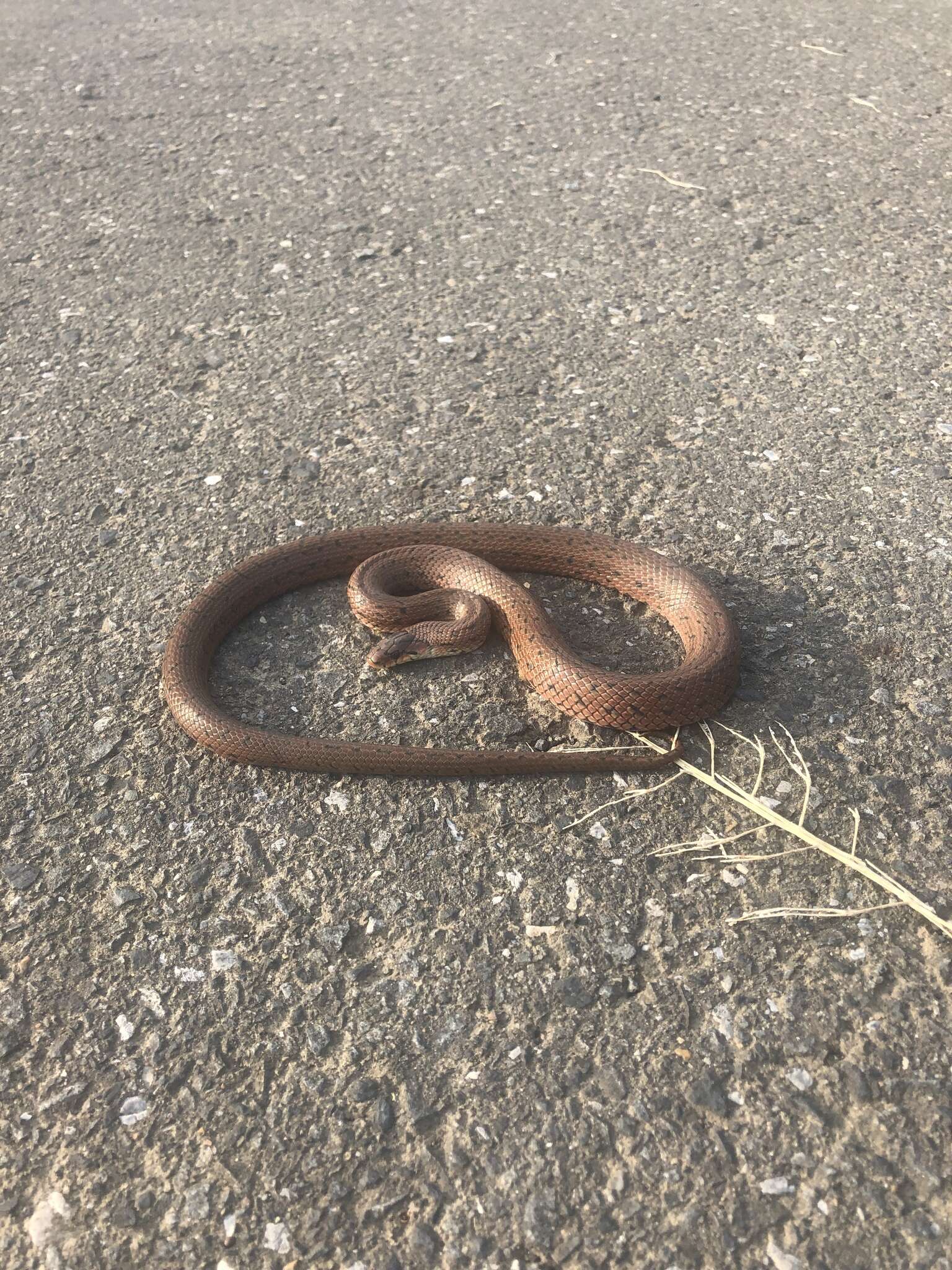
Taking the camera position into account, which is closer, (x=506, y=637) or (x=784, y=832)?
(x=784, y=832)

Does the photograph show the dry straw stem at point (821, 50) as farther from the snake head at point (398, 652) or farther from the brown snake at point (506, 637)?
the snake head at point (398, 652)

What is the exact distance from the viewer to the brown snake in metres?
3.46

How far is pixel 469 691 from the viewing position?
3.81m

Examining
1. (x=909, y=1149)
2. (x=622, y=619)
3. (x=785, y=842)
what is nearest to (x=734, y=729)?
(x=785, y=842)

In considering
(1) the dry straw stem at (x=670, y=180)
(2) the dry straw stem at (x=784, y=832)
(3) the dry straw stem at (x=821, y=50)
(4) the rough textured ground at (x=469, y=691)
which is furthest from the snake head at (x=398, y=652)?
→ (3) the dry straw stem at (x=821, y=50)

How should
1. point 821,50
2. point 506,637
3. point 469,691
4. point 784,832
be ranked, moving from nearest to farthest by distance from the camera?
point 784,832 < point 469,691 < point 506,637 < point 821,50

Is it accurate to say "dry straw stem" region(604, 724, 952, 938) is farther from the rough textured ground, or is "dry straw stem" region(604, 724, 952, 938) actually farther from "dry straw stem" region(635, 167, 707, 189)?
"dry straw stem" region(635, 167, 707, 189)

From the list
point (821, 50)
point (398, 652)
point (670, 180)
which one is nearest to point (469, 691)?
point (398, 652)

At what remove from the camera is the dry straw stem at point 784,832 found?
9.88 ft

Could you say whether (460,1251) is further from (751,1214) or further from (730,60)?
(730,60)

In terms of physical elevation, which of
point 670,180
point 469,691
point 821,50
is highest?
point 821,50

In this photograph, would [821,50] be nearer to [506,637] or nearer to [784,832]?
[506,637]

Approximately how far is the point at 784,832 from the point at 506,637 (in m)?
1.26

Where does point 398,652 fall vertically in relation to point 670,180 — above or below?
below
